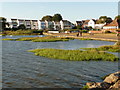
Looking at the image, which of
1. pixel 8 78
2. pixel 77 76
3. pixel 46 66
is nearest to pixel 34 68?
pixel 46 66

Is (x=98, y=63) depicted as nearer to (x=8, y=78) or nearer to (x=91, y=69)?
(x=91, y=69)

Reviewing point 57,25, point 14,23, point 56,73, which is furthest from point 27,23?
point 56,73

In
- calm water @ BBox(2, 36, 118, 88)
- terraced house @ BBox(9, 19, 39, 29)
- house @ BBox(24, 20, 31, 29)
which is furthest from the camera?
house @ BBox(24, 20, 31, 29)

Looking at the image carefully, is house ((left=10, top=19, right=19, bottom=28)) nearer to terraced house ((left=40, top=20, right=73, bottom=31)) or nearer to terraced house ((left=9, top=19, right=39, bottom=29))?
terraced house ((left=9, top=19, right=39, bottom=29))

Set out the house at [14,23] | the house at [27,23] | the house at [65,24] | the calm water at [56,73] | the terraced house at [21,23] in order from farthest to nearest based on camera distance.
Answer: the house at [27,23] → the house at [65,24] → the terraced house at [21,23] → the house at [14,23] → the calm water at [56,73]

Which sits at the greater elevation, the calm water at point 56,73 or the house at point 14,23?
the house at point 14,23

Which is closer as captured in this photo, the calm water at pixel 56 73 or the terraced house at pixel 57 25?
the calm water at pixel 56 73

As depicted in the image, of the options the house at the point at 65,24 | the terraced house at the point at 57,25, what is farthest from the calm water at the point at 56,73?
the terraced house at the point at 57,25

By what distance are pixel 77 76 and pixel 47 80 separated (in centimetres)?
369

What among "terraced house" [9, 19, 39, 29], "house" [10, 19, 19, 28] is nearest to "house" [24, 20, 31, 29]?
"terraced house" [9, 19, 39, 29]

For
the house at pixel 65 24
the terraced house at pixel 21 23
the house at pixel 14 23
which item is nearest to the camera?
the house at pixel 14 23

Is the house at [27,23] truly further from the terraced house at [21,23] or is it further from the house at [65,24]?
the house at [65,24]

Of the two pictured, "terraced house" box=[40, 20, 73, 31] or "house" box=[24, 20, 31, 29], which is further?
"house" box=[24, 20, 31, 29]

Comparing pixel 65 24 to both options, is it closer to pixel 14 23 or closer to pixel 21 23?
pixel 21 23
